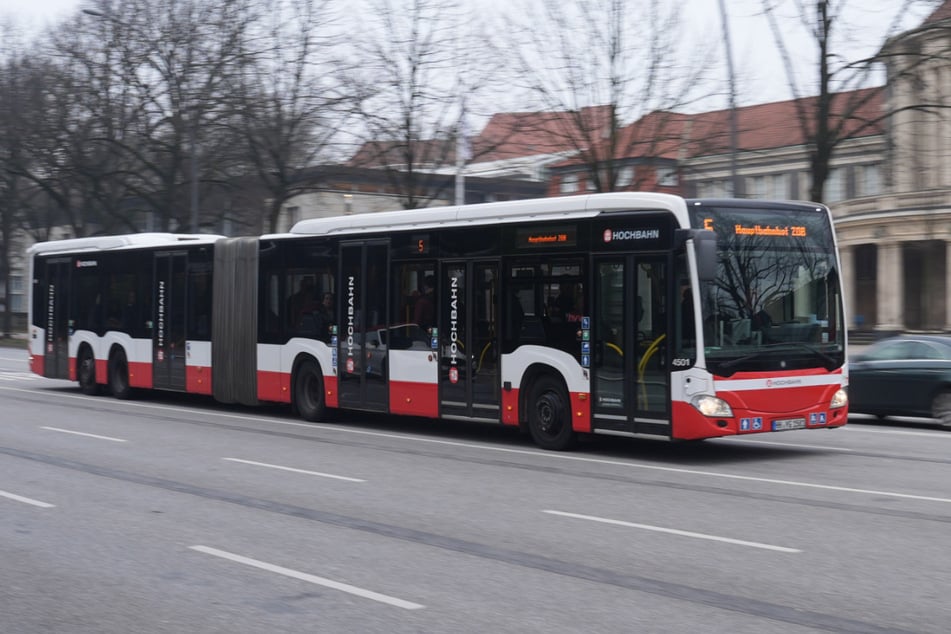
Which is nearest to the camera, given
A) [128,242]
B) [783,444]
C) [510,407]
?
[510,407]

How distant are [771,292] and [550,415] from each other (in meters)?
2.98

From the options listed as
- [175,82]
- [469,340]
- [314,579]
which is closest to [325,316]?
[469,340]

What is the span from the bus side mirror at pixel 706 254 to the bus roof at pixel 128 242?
1095cm

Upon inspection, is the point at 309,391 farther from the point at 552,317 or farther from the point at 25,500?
the point at 25,500

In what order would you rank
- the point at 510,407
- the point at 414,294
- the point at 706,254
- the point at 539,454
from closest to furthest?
the point at 706,254, the point at 539,454, the point at 510,407, the point at 414,294

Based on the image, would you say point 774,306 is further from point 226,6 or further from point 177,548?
point 226,6

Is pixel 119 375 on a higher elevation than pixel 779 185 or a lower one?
lower

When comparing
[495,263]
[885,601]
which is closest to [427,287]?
[495,263]

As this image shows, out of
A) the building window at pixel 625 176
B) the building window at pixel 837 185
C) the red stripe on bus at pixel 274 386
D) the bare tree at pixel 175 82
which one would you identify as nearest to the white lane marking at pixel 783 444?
the red stripe on bus at pixel 274 386

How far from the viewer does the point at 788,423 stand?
528 inches

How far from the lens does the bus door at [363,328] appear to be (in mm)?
17219

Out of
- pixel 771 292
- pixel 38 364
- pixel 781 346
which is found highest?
pixel 771 292

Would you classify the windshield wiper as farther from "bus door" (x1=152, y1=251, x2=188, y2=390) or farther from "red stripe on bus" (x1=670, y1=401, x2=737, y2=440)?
"bus door" (x1=152, y1=251, x2=188, y2=390)

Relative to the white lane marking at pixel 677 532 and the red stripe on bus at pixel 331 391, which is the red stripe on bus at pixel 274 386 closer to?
the red stripe on bus at pixel 331 391
